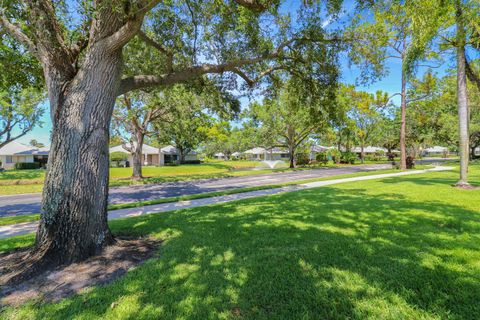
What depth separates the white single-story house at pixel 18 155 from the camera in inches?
1482

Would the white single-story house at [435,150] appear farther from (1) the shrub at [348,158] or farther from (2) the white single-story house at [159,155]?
(2) the white single-story house at [159,155]

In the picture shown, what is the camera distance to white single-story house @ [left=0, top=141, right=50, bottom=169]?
37.6 metres

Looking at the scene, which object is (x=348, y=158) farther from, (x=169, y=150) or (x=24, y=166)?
(x=24, y=166)

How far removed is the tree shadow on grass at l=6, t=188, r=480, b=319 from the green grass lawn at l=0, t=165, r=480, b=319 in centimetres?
1

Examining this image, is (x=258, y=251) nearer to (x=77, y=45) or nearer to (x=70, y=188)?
(x=70, y=188)

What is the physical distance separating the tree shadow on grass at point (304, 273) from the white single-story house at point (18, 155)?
4522 centimetres

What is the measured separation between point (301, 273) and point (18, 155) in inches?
2027

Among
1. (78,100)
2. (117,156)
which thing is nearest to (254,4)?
(78,100)

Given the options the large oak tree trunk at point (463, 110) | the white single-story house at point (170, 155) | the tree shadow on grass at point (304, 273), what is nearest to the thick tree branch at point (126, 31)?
the tree shadow on grass at point (304, 273)

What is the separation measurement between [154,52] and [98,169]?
5354mm

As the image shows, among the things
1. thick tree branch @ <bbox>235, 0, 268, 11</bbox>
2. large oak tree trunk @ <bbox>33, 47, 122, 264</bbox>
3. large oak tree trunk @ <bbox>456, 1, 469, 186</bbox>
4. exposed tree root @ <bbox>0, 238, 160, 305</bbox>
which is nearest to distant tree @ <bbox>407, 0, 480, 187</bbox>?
large oak tree trunk @ <bbox>456, 1, 469, 186</bbox>

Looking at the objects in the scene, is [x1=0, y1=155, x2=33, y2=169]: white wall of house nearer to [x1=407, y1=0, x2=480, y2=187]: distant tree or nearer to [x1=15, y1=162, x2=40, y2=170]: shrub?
[x1=15, y1=162, x2=40, y2=170]: shrub

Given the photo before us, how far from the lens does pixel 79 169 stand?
3752 millimetres

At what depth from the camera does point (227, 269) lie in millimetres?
3338
